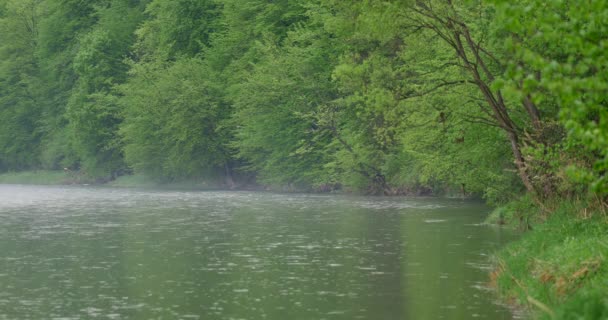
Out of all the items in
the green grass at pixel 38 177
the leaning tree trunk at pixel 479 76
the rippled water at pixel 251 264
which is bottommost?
the rippled water at pixel 251 264

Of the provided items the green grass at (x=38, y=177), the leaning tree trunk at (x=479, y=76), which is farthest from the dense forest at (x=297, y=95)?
the green grass at (x=38, y=177)

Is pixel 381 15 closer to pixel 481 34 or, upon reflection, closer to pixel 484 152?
pixel 481 34

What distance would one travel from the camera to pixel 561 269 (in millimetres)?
17812

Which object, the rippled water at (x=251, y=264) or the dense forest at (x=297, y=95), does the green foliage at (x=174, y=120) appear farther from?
the rippled water at (x=251, y=264)

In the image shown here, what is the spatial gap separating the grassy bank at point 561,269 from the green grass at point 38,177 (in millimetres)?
73100

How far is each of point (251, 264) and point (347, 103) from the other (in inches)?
1114

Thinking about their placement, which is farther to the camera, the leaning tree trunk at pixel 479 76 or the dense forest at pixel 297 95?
the dense forest at pixel 297 95

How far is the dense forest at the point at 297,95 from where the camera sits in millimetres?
27422

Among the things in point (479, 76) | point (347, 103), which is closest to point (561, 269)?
point (479, 76)

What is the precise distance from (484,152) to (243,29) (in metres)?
41.5

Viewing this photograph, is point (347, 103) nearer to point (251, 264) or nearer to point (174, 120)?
point (174, 120)

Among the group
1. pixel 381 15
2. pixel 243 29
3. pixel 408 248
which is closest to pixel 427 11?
pixel 381 15

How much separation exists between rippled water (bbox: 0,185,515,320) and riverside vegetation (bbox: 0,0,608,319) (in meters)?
1.69

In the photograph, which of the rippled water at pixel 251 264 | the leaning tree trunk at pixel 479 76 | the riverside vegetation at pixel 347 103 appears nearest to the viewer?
the riverside vegetation at pixel 347 103
